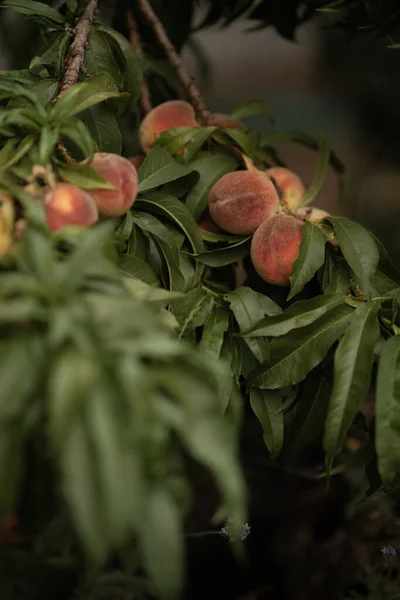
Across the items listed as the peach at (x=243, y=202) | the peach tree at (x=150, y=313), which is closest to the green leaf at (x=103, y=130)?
the peach tree at (x=150, y=313)

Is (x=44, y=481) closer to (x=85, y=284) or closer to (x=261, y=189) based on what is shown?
(x=85, y=284)

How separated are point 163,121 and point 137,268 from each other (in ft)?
0.81

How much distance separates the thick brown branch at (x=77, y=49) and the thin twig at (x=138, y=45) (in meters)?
0.14

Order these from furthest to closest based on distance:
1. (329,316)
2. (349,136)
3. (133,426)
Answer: (349,136)
(329,316)
(133,426)

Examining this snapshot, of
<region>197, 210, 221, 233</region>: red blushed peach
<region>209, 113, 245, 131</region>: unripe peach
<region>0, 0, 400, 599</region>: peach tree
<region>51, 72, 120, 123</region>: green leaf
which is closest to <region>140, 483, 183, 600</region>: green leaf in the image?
<region>0, 0, 400, 599</region>: peach tree

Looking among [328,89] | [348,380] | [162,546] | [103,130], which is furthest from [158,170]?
[328,89]

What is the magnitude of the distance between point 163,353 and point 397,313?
12.5 inches

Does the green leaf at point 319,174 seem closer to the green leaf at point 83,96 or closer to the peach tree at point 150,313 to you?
the peach tree at point 150,313

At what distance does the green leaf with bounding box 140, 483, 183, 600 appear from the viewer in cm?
33

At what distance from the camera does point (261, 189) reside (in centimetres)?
65

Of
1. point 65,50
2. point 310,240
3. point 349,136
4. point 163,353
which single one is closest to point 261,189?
point 310,240

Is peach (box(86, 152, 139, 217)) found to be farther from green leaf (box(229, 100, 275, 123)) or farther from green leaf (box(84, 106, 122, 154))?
green leaf (box(229, 100, 275, 123))

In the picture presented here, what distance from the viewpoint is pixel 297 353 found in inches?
22.5

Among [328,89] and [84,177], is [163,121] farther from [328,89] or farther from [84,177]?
[328,89]
